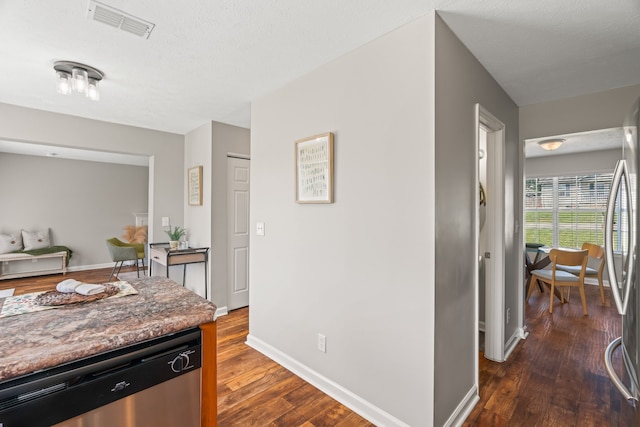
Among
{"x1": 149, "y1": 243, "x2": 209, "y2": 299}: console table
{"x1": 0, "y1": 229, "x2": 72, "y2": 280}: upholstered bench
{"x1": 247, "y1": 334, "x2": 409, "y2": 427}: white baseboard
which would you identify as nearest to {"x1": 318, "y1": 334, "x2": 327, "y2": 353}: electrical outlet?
{"x1": 247, "y1": 334, "x2": 409, "y2": 427}: white baseboard

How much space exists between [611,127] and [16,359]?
3.90 metres

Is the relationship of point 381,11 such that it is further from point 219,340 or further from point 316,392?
point 219,340

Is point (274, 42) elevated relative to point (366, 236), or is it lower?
elevated

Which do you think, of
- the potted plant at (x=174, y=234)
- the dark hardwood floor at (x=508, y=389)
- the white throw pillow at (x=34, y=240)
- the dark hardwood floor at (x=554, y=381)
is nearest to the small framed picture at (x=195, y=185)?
the potted plant at (x=174, y=234)

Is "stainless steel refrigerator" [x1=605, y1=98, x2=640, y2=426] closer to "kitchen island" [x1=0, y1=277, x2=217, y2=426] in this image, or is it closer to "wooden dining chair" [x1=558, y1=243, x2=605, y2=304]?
"kitchen island" [x1=0, y1=277, x2=217, y2=426]

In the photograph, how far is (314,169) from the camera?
221cm

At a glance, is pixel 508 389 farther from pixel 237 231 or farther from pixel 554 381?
pixel 237 231

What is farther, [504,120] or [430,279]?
[504,120]

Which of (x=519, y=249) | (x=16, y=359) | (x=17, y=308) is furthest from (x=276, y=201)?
(x=519, y=249)

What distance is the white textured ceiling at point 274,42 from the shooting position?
156 centimetres

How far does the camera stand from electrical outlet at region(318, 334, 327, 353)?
2148 mm

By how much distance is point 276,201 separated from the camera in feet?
8.53

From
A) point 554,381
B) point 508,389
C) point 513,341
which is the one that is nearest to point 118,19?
point 508,389

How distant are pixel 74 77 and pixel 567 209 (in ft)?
24.5
